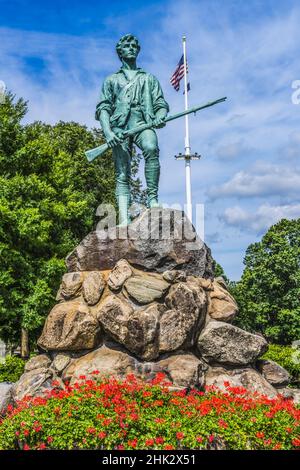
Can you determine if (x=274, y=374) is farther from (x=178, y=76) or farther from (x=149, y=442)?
(x=178, y=76)

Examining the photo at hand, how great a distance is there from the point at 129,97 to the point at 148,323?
4689 mm

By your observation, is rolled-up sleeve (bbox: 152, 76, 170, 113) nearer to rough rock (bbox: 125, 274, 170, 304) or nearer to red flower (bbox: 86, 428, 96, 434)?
rough rock (bbox: 125, 274, 170, 304)

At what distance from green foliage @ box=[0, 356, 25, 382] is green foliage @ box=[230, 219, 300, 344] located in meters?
13.4

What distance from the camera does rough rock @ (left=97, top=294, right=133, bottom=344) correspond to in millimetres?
7707

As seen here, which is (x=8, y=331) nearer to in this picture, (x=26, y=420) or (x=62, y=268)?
(x=62, y=268)

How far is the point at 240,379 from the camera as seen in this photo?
773 centimetres

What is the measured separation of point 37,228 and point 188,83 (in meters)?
11.2

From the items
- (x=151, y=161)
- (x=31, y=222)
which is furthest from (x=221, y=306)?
(x=31, y=222)

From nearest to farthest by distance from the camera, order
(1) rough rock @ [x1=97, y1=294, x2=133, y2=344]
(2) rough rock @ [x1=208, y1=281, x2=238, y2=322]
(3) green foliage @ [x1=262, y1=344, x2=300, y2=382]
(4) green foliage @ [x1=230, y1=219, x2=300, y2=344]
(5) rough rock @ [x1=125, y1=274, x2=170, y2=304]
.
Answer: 1. (1) rough rock @ [x1=97, y1=294, x2=133, y2=344]
2. (5) rough rock @ [x1=125, y1=274, x2=170, y2=304]
3. (2) rough rock @ [x1=208, y1=281, x2=238, y2=322]
4. (3) green foliage @ [x1=262, y1=344, x2=300, y2=382]
5. (4) green foliage @ [x1=230, y1=219, x2=300, y2=344]

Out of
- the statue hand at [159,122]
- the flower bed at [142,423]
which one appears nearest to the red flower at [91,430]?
the flower bed at [142,423]

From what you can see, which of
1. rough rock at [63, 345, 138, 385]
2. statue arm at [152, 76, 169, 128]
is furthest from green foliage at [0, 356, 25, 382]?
statue arm at [152, 76, 169, 128]

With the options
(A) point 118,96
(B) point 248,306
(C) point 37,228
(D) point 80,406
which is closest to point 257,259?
(B) point 248,306

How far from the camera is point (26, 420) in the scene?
5344mm

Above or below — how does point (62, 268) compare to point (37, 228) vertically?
below
